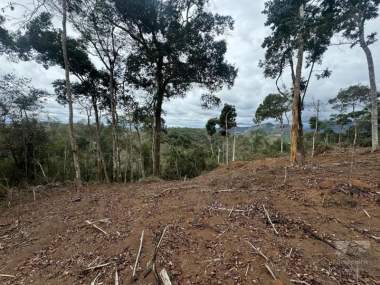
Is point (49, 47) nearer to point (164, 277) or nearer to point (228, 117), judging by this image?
point (164, 277)

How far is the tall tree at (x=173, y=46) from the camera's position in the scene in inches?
363

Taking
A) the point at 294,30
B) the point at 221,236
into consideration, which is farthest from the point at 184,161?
the point at 221,236

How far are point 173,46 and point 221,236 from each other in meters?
8.00

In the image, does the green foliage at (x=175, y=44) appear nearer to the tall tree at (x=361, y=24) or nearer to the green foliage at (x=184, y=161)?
the tall tree at (x=361, y=24)

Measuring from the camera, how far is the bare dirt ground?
8.73ft

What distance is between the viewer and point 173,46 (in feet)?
30.7

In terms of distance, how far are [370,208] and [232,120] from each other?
19227 millimetres

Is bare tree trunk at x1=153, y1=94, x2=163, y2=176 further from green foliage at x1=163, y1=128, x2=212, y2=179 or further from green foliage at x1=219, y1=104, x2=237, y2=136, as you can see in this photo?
green foliage at x1=219, y1=104, x2=237, y2=136

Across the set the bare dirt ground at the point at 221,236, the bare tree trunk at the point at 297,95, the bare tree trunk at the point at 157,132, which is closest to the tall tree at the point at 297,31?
the bare tree trunk at the point at 297,95

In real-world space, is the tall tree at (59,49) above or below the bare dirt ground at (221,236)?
above

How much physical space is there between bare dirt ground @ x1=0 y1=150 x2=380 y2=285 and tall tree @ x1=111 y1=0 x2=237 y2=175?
20.9ft

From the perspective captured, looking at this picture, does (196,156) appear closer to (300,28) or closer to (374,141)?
(374,141)

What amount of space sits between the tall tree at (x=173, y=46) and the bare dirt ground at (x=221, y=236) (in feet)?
20.9

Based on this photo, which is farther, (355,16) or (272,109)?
(272,109)
